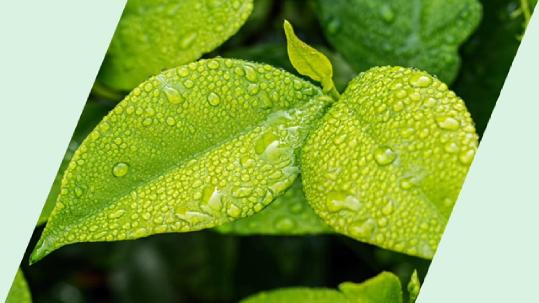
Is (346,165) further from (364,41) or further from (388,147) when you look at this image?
(364,41)

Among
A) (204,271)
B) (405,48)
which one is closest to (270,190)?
(405,48)

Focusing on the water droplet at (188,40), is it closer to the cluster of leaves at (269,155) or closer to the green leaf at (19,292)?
the cluster of leaves at (269,155)

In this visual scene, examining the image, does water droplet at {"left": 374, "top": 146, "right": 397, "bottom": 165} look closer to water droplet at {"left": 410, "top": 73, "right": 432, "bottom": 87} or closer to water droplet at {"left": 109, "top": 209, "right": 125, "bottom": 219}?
water droplet at {"left": 410, "top": 73, "right": 432, "bottom": 87}

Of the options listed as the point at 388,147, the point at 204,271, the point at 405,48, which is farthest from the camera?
the point at 204,271

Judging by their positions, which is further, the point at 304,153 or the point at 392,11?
the point at 392,11

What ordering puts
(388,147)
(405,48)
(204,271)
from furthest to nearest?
(204,271)
(405,48)
(388,147)

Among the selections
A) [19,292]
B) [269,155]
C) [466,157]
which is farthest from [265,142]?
[19,292]

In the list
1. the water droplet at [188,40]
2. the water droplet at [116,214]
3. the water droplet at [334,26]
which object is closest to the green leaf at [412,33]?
the water droplet at [334,26]
